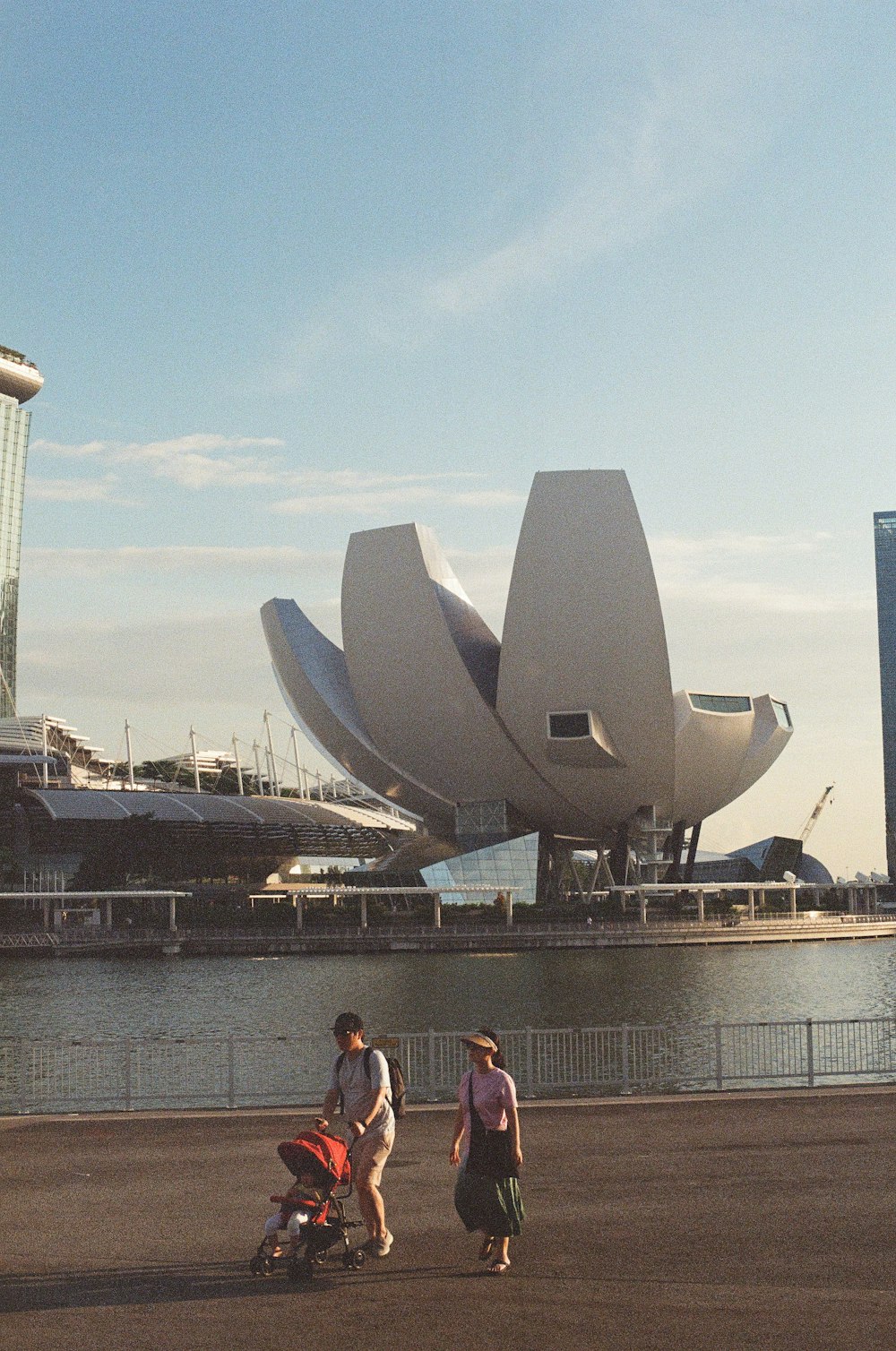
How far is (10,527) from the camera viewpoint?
12369cm

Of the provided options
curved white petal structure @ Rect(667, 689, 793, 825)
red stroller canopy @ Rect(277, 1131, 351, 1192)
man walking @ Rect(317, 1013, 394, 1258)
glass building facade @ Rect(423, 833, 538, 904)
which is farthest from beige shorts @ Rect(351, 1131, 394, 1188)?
curved white petal structure @ Rect(667, 689, 793, 825)

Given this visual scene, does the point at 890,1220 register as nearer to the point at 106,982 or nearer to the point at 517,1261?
the point at 517,1261

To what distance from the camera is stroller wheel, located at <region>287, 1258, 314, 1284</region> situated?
8195 mm

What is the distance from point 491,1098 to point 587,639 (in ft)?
178

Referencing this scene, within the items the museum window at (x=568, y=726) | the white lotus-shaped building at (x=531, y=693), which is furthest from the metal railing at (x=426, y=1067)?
the museum window at (x=568, y=726)

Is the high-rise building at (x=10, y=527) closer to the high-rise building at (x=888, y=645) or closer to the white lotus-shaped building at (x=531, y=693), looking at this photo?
the white lotus-shaped building at (x=531, y=693)

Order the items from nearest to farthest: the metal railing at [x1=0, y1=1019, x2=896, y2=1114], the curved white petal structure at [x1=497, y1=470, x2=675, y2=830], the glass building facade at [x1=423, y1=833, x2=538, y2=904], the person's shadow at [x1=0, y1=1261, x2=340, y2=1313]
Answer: the person's shadow at [x1=0, y1=1261, x2=340, y2=1313] → the metal railing at [x1=0, y1=1019, x2=896, y2=1114] → the curved white petal structure at [x1=497, y1=470, x2=675, y2=830] → the glass building facade at [x1=423, y1=833, x2=538, y2=904]

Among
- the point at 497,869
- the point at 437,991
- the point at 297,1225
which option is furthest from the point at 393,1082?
the point at 497,869

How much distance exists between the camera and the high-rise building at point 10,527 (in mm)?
122250

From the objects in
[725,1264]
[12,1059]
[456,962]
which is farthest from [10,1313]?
[456,962]

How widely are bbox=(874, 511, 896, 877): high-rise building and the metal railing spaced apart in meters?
131

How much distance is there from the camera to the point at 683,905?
70875mm

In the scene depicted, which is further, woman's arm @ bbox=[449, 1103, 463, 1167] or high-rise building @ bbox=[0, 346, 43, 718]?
high-rise building @ bbox=[0, 346, 43, 718]

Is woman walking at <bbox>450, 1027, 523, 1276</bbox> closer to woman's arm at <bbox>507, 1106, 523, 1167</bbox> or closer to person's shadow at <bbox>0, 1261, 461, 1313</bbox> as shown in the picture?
woman's arm at <bbox>507, 1106, 523, 1167</bbox>
